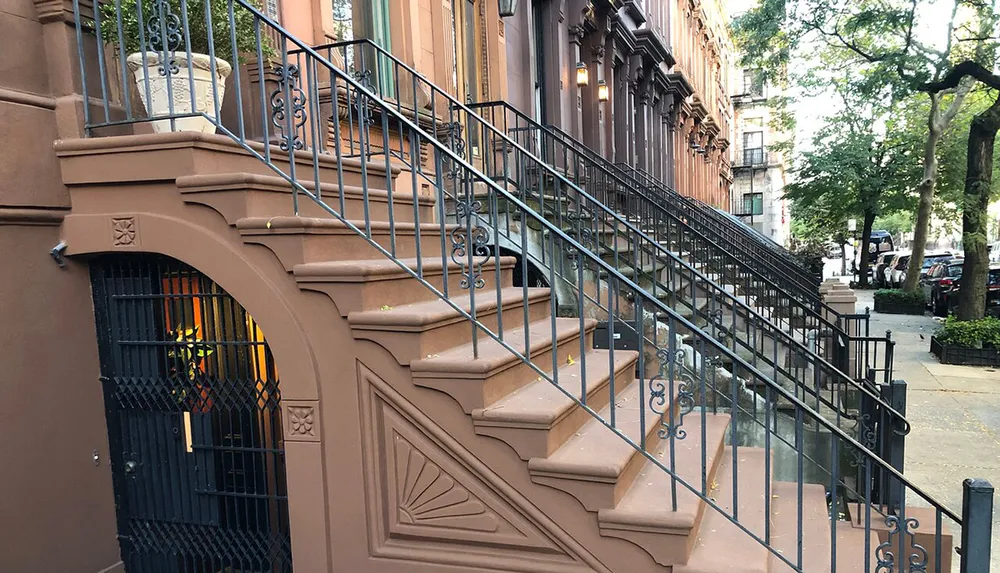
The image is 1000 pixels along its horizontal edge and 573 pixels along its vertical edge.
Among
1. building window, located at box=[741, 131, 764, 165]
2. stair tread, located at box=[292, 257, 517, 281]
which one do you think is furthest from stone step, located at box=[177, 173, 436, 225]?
building window, located at box=[741, 131, 764, 165]

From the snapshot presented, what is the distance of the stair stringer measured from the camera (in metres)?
3.25

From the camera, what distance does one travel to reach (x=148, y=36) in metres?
4.16

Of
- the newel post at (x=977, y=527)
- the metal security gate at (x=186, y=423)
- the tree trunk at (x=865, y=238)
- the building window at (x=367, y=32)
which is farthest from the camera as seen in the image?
the tree trunk at (x=865, y=238)

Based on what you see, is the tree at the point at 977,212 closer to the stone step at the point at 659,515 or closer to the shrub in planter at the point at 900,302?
the shrub in planter at the point at 900,302

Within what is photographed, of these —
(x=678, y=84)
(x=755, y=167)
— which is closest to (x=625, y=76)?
(x=678, y=84)

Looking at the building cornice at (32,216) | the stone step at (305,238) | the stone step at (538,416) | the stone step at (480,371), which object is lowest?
the stone step at (538,416)

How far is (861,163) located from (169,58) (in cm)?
2551

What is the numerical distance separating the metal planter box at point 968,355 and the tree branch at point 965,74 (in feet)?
15.5

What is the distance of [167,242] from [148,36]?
1449 mm

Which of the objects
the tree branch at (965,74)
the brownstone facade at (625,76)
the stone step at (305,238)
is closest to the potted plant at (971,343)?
the tree branch at (965,74)

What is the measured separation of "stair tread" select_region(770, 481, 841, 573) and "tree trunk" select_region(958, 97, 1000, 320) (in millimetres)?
10836

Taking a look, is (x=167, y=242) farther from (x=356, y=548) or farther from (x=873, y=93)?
(x=873, y=93)

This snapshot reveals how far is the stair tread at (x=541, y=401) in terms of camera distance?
3277mm

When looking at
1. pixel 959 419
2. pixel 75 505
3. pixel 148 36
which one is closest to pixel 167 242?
pixel 148 36
